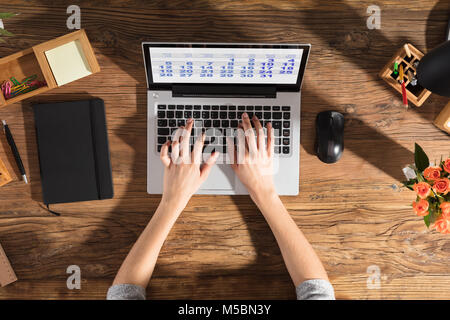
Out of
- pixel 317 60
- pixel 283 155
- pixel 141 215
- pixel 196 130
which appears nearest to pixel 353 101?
pixel 317 60

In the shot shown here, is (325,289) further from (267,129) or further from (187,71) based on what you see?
(187,71)

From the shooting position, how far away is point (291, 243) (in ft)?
3.10

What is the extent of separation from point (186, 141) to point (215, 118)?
4.4 inches

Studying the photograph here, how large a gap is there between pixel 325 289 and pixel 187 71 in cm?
72

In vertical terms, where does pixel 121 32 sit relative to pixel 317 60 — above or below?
above

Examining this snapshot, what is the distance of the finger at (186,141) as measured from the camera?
37.1 inches

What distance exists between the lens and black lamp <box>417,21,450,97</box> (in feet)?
2.50

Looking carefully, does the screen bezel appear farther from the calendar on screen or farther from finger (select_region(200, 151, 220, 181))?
finger (select_region(200, 151, 220, 181))

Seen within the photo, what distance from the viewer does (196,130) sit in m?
0.96

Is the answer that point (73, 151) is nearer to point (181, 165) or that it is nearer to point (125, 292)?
point (181, 165)

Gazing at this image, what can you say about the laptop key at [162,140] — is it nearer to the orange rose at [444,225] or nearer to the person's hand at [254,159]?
the person's hand at [254,159]

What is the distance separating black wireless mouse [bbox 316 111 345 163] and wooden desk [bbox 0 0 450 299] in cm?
4

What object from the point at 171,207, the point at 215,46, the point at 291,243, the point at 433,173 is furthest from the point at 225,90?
the point at 433,173

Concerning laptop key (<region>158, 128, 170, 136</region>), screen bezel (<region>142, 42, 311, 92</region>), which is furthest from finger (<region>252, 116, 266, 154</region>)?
laptop key (<region>158, 128, 170, 136</region>)
